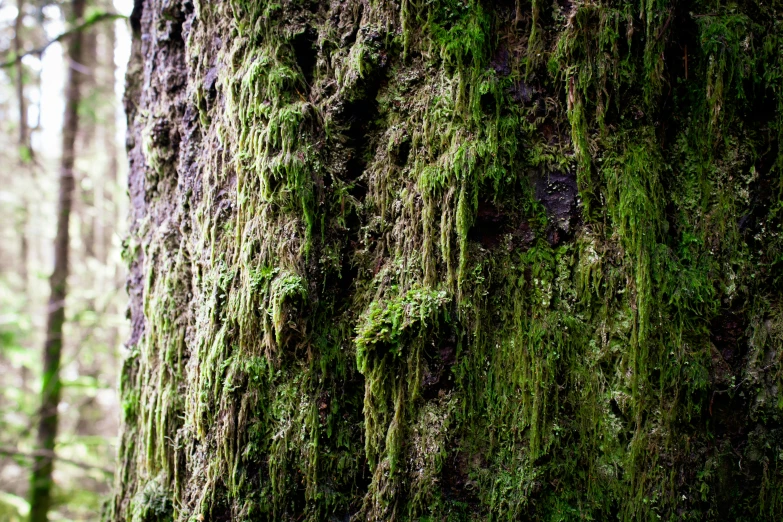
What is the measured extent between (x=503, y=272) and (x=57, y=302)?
6940 millimetres

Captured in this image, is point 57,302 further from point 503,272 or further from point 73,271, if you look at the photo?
point 503,272

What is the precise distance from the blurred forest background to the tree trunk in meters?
0.16

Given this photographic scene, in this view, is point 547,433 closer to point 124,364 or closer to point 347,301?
point 347,301

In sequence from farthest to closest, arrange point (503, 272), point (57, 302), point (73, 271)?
point (73, 271) → point (57, 302) → point (503, 272)

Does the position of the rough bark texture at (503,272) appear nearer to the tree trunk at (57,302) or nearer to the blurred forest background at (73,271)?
the blurred forest background at (73,271)

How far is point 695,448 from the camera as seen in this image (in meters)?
1.77

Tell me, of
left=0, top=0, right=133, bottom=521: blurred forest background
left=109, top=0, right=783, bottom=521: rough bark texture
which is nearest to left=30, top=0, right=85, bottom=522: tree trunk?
left=0, top=0, right=133, bottom=521: blurred forest background

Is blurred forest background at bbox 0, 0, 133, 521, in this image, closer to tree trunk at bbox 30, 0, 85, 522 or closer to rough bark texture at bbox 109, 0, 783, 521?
tree trunk at bbox 30, 0, 85, 522

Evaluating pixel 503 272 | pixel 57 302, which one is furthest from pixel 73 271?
pixel 503 272

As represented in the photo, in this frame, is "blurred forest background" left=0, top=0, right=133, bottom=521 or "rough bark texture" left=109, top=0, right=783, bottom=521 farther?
"blurred forest background" left=0, top=0, right=133, bottom=521

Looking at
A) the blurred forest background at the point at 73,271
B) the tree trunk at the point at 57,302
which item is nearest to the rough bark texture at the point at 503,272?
the blurred forest background at the point at 73,271

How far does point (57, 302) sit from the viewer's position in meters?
6.32

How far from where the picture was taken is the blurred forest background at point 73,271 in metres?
6.18

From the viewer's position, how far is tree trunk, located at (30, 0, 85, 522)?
6020 mm
